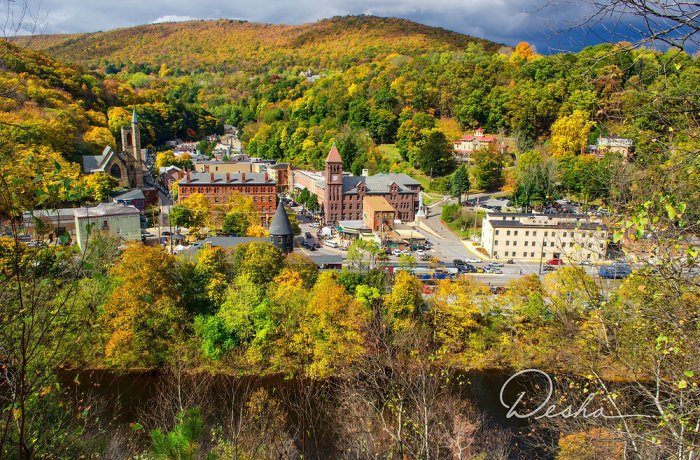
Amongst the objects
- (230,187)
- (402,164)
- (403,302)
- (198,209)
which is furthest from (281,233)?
(402,164)

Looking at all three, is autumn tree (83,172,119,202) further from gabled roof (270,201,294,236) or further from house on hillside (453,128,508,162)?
house on hillside (453,128,508,162)

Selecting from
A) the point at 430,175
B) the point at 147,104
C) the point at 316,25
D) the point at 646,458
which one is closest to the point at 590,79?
the point at 646,458

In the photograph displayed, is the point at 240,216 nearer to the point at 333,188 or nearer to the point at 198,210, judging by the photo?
the point at 198,210

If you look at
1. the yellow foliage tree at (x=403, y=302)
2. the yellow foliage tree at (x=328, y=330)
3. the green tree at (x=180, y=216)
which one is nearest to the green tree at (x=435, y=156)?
the green tree at (x=180, y=216)

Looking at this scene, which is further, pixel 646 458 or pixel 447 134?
pixel 447 134

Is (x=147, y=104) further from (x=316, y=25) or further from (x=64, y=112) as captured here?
(x=316, y=25)

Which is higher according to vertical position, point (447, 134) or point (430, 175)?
point (447, 134)
